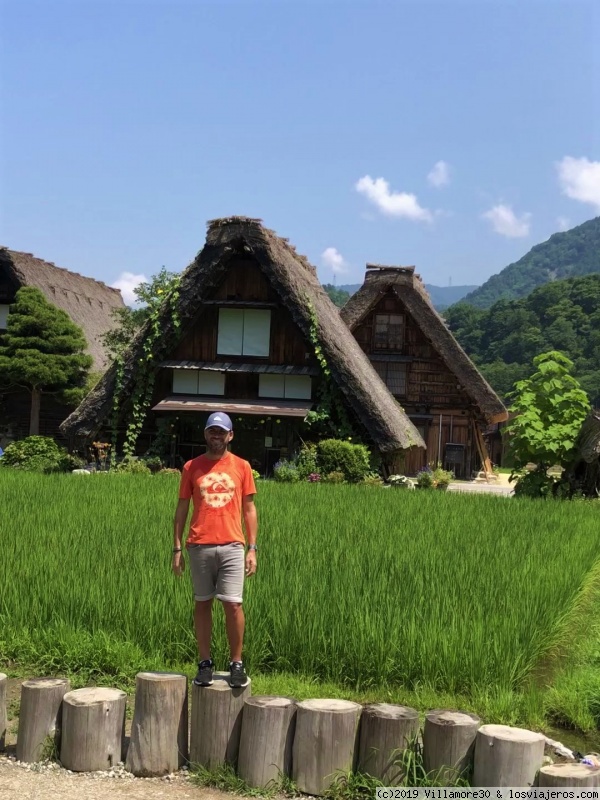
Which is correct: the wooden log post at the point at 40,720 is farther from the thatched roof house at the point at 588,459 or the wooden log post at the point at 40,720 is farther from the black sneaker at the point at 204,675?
the thatched roof house at the point at 588,459

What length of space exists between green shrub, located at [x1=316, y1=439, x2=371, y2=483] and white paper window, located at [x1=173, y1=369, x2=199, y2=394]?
3.27 m

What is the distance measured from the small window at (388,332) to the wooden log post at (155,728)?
2041cm

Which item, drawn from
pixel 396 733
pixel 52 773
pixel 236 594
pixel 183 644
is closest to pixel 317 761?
pixel 396 733

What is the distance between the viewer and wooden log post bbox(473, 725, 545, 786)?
279 centimetres

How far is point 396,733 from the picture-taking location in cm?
290

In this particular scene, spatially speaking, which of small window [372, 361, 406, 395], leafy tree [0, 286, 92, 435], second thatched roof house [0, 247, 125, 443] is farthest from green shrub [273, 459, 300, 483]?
second thatched roof house [0, 247, 125, 443]

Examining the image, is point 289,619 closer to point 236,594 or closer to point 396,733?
point 236,594

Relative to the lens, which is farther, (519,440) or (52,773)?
(519,440)

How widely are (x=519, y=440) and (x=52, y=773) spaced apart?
38.5ft

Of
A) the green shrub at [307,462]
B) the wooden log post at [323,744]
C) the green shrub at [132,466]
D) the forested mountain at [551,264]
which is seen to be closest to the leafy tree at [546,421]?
the green shrub at [307,462]

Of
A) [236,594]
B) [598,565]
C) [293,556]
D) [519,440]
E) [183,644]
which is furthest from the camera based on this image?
[519,440]

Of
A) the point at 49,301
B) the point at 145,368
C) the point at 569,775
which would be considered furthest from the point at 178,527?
the point at 49,301

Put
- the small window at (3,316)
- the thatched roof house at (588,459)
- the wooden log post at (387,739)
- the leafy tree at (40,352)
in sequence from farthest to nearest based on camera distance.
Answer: the small window at (3,316)
the leafy tree at (40,352)
the thatched roof house at (588,459)
the wooden log post at (387,739)

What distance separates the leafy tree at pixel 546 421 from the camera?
44.4 ft
